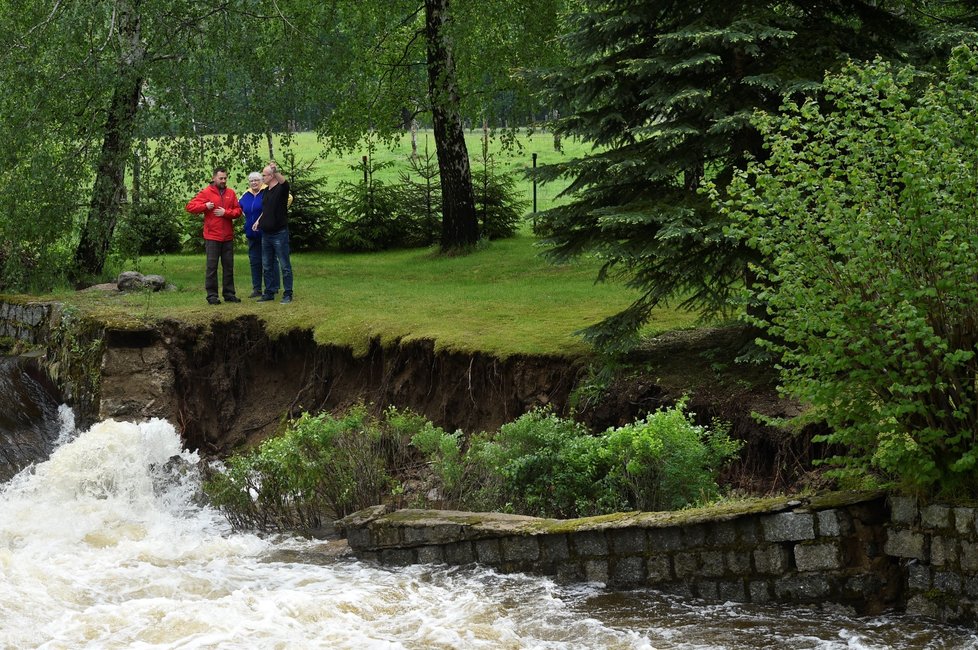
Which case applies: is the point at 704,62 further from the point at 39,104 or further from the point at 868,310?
the point at 39,104

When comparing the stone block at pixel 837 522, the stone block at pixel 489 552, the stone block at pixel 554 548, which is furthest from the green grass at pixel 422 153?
the stone block at pixel 837 522

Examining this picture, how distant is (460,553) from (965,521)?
427 cm

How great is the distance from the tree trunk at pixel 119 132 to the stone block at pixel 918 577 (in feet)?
48.7

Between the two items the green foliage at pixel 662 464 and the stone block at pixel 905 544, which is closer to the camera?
the stone block at pixel 905 544

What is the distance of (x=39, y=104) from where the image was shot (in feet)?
61.5

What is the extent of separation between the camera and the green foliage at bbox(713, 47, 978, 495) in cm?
773

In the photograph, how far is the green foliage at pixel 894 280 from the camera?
25.4 ft

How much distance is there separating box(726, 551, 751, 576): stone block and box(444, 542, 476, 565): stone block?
7.75ft

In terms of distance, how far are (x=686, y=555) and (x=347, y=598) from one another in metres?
2.68

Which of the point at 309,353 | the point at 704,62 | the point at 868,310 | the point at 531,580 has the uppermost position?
the point at 704,62

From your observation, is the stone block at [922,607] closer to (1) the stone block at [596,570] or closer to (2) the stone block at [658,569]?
(2) the stone block at [658,569]

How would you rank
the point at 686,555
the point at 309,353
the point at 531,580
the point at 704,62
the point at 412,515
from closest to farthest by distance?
the point at 686,555 → the point at 531,580 → the point at 412,515 → the point at 704,62 → the point at 309,353

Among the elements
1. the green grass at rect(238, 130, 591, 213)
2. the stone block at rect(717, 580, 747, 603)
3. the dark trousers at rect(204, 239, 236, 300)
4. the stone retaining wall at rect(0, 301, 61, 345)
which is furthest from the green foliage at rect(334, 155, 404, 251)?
the stone block at rect(717, 580, 747, 603)

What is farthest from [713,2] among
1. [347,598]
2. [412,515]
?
[347,598]
